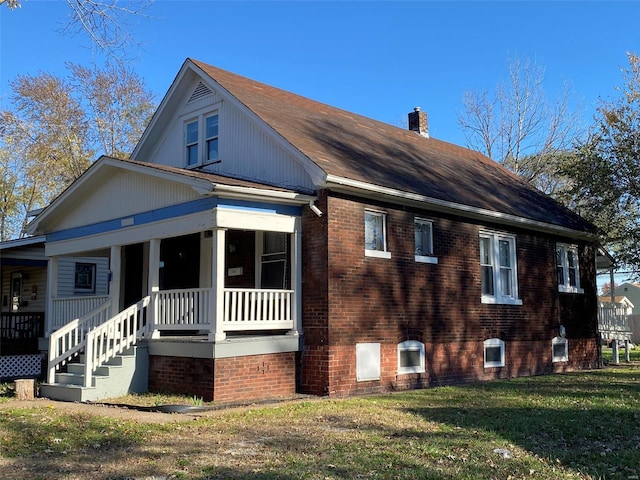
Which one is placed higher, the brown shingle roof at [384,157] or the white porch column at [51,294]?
the brown shingle roof at [384,157]

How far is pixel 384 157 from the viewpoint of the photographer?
617 inches

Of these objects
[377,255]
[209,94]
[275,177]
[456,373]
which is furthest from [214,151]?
[456,373]

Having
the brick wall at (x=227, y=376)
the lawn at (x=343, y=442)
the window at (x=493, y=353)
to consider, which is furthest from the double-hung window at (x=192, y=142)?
the window at (x=493, y=353)

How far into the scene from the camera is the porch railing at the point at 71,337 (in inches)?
506

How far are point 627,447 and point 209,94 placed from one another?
38.0 feet

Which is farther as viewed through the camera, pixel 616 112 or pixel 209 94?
pixel 616 112

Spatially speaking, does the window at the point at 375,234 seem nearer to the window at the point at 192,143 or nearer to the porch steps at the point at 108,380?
the porch steps at the point at 108,380

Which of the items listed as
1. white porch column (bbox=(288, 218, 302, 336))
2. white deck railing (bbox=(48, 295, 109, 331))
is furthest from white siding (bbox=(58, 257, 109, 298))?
Result: white porch column (bbox=(288, 218, 302, 336))

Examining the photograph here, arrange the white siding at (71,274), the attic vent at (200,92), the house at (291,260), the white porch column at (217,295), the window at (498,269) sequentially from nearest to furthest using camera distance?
the white porch column at (217,295), the house at (291,260), the attic vent at (200,92), the window at (498,269), the white siding at (71,274)

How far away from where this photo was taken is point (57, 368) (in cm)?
1315

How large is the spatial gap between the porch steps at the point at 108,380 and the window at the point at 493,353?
814 cm

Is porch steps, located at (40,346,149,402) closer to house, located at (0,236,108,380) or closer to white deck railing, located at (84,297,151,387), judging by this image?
white deck railing, located at (84,297,151,387)

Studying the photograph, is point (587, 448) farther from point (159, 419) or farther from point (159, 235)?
point (159, 235)

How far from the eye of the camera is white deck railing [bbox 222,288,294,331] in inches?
457
